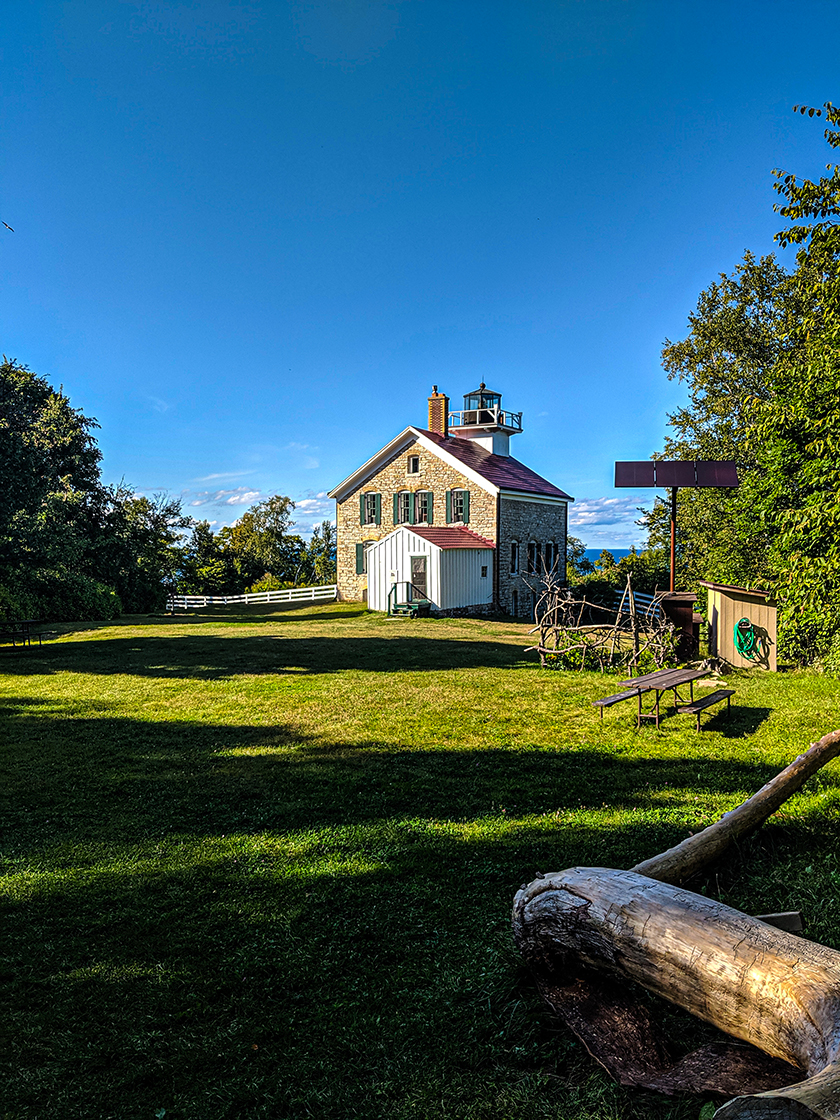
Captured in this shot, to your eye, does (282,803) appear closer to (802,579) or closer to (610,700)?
(610,700)

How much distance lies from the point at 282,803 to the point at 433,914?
245 centimetres

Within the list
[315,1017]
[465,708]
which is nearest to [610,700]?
[465,708]

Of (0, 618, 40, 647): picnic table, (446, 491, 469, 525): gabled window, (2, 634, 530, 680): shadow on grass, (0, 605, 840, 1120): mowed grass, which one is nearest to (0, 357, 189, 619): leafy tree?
(0, 618, 40, 647): picnic table

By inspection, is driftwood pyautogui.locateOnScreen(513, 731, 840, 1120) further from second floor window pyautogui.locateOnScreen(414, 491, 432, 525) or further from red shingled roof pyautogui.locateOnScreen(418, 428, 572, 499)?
second floor window pyautogui.locateOnScreen(414, 491, 432, 525)

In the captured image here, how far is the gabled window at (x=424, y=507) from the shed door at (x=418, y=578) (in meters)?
3.46

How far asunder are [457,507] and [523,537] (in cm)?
330

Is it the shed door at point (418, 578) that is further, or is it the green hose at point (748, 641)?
the shed door at point (418, 578)

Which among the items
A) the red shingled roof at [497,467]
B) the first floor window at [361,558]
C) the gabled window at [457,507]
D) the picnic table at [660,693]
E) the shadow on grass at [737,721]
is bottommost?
the shadow on grass at [737,721]

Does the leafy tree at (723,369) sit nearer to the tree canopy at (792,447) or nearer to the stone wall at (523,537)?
the tree canopy at (792,447)

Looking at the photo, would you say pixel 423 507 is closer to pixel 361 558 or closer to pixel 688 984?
pixel 361 558

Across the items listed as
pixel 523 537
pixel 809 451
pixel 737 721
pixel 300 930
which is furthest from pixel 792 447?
pixel 523 537

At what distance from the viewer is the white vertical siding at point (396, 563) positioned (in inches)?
1019

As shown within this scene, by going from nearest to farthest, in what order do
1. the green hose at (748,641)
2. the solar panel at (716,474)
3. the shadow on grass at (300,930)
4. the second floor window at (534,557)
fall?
the shadow on grass at (300,930), the green hose at (748,641), the solar panel at (716,474), the second floor window at (534,557)

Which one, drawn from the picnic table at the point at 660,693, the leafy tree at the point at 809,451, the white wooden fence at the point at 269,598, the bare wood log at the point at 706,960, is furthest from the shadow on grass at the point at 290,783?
the white wooden fence at the point at 269,598
